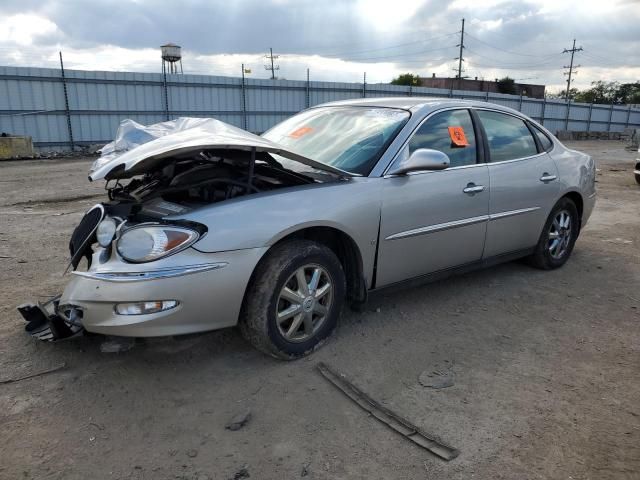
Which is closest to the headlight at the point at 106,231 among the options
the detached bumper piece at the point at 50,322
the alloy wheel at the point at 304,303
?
the detached bumper piece at the point at 50,322

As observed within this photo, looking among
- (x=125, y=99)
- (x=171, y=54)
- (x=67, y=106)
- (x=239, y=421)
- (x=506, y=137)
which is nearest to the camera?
(x=239, y=421)

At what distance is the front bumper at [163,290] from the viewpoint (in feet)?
8.77

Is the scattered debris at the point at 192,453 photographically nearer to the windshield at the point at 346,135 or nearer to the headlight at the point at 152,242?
the headlight at the point at 152,242

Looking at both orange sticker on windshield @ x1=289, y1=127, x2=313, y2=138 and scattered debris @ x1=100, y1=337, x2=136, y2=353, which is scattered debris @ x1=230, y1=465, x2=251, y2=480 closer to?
scattered debris @ x1=100, y1=337, x2=136, y2=353

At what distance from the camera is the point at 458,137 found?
4.11 m

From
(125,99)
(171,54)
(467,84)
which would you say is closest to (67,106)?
(125,99)

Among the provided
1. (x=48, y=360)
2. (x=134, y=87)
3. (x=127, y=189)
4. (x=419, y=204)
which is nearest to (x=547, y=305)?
(x=419, y=204)

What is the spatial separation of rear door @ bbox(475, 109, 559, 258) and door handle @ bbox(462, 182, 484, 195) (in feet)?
0.57

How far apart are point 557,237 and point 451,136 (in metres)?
1.86

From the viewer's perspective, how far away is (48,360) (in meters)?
3.18

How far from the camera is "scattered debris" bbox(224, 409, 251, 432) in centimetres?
261

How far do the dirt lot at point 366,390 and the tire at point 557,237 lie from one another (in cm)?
57

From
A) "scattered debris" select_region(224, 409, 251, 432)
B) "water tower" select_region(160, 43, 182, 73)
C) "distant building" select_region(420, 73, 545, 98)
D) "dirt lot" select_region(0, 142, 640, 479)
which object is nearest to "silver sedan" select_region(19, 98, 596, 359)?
"dirt lot" select_region(0, 142, 640, 479)

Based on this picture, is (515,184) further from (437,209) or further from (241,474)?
(241,474)
